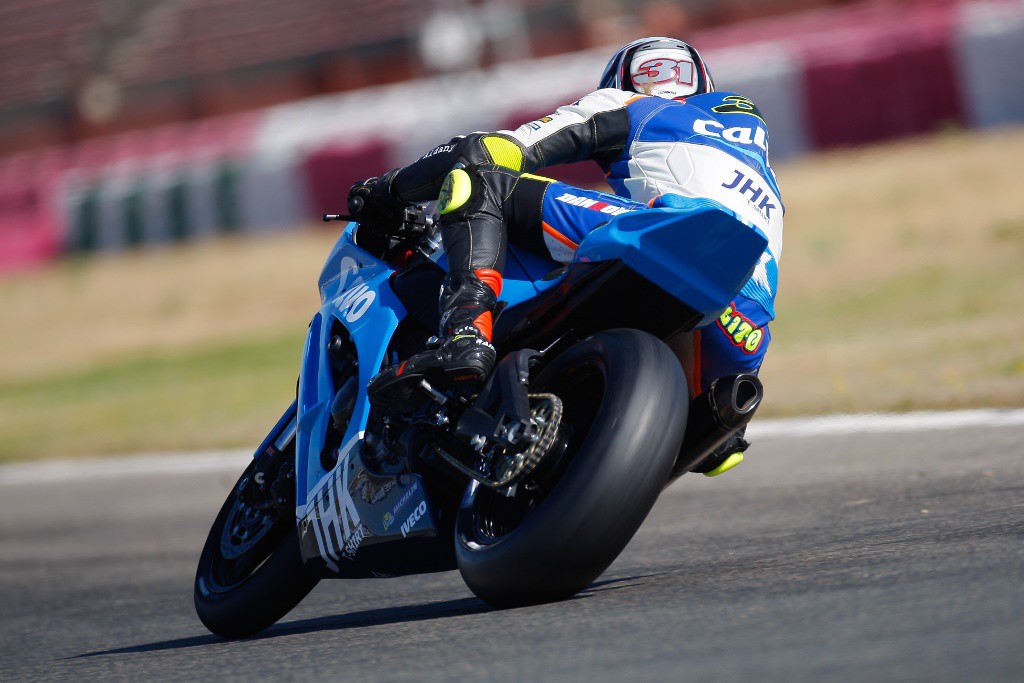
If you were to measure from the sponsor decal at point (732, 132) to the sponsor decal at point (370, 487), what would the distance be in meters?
1.20

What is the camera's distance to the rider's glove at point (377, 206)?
400cm

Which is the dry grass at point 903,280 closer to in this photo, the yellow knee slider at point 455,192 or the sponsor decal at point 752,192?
the sponsor decal at point 752,192

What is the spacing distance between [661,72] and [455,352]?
3.90ft

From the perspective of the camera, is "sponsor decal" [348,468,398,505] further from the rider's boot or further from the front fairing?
the rider's boot

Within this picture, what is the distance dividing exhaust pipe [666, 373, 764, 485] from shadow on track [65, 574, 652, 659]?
1.51 ft

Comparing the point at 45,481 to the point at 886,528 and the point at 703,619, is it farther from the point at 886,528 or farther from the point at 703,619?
the point at 703,619

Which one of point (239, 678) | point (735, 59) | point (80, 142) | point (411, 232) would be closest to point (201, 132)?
point (80, 142)

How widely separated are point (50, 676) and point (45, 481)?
19.0 ft

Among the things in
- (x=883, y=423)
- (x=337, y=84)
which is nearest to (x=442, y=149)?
(x=883, y=423)

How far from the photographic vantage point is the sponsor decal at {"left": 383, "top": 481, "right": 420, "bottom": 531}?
3.54 meters

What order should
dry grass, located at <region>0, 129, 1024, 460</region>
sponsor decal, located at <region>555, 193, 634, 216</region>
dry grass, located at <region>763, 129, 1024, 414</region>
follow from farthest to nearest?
dry grass, located at <region>0, 129, 1024, 460</region>
dry grass, located at <region>763, 129, 1024, 414</region>
sponsor decal, located at <region>555, 193, 634, 216</region>

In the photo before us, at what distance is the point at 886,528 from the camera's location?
13.2 feet

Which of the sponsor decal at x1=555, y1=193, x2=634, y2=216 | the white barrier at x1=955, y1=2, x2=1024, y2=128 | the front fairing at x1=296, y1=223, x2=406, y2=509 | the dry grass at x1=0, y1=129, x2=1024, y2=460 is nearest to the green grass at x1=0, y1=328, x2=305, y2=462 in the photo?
the dry grass at x1=0, y1=129, x2=1024, y2=460

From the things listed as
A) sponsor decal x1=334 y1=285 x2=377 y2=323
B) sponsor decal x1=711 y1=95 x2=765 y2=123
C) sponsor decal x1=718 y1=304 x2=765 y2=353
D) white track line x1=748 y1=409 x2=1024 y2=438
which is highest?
sponsor decal x1=711 y1=95 x2=765 y2=123
